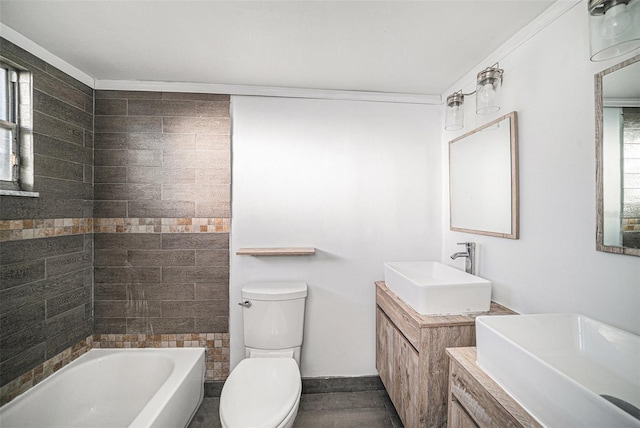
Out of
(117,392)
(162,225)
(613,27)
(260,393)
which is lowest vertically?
(117,392)

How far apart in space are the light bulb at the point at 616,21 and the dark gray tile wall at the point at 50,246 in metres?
2.63

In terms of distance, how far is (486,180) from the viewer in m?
1.71

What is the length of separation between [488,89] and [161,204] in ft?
7.31

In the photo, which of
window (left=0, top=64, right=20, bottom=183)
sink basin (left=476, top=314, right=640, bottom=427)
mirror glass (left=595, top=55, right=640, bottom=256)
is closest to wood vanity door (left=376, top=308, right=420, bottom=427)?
sink basin (left=476, top=314, right=640, bottom=427)

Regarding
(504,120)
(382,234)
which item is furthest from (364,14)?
(382,234)

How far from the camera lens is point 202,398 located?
2.03 meters

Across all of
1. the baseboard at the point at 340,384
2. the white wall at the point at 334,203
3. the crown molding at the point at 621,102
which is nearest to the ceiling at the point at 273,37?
the white wall at the point at 334,203

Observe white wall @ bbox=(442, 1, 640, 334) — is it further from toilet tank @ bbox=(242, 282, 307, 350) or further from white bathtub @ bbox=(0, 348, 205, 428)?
white bathtub @ bbox=(0, 348, 205, 428)

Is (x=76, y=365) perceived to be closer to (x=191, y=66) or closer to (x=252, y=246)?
(x=252, y=246)

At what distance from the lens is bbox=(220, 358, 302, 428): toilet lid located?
4.32ft

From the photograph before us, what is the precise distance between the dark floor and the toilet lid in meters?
0.48

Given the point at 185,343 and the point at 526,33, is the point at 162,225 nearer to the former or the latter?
the point at 185,343

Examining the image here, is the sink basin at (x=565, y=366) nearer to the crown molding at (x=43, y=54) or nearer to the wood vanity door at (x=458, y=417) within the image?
the wood vanity door at (x=458, y=417)

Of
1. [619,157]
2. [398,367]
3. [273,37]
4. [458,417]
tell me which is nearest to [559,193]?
[619,157]
